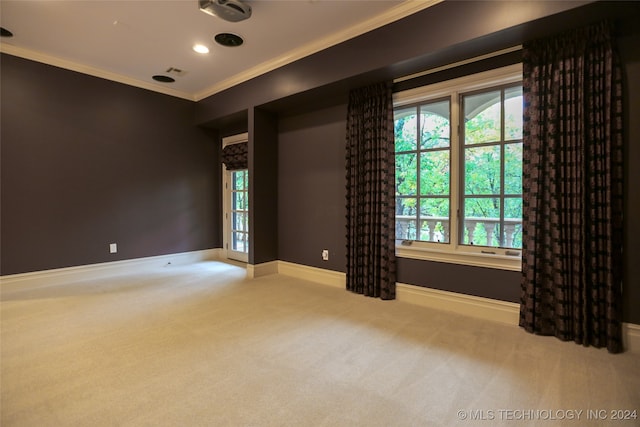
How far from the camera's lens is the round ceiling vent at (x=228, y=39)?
10.8 feet

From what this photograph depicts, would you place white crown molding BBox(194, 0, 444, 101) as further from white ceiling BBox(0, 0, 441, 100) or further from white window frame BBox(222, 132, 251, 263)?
white window frame BBox(222, 132, 251, 263)

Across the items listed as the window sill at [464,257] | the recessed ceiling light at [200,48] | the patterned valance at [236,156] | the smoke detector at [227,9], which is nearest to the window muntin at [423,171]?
the window sill at [464,257]

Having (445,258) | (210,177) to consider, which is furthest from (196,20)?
(445,258)

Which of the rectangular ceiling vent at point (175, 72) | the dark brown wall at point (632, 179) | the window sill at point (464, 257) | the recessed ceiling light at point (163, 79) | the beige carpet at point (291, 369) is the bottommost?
the beige carpet at point (291, 369)

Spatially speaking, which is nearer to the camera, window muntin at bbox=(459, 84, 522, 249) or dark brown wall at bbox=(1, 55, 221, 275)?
window muntin at bbox=(459, 84, 522, 249)

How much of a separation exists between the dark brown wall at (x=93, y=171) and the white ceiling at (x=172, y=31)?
398mm

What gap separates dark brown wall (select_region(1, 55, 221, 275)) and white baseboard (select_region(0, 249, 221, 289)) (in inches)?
3.2

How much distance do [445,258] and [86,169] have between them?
15.3 ft

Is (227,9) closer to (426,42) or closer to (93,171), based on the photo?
(426,42)

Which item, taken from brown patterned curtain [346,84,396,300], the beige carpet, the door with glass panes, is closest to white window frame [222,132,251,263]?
the door with glass panes

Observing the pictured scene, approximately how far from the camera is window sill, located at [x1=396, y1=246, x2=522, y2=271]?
2703 mm

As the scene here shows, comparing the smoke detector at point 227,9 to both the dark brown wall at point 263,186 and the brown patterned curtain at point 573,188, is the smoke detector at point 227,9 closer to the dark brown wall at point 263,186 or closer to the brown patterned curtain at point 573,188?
the dark brown wall at point 263,186

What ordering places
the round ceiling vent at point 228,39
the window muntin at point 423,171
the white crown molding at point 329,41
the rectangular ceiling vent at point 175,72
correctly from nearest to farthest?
the white crown molding at point 329,41, the window muntin at point 423,171, the round ceiling vent at point 228,39, the rectangular ceiling vent at point 175,72

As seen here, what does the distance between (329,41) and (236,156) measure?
255cm
